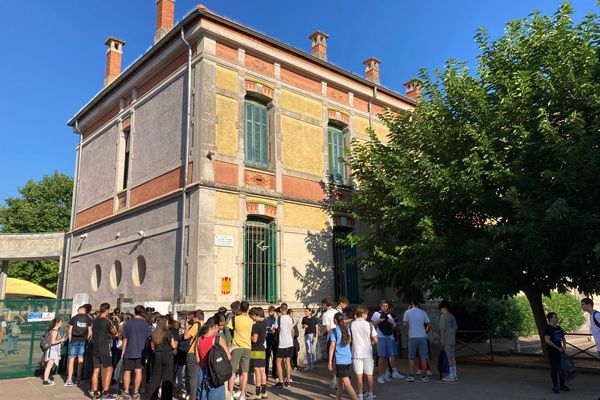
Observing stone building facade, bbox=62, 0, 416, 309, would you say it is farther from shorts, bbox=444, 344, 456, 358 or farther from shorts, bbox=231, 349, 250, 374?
shorts, bbox=444, 344, 456, 358

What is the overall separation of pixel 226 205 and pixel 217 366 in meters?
7.15

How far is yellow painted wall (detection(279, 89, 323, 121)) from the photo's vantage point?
15.4 meters

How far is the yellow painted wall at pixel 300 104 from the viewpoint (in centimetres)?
1541

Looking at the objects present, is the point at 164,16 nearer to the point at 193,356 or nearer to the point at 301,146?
the point at 301,146

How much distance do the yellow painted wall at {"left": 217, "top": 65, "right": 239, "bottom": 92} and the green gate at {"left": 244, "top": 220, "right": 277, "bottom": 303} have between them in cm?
414

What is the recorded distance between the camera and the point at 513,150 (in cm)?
1079

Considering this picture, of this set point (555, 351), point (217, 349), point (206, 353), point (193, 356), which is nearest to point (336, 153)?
point (555, 351)

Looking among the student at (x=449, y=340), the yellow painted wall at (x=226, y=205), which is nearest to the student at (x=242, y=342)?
the student at (x=449, y=340)

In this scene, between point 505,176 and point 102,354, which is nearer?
point 102,354

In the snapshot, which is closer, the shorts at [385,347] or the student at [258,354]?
the student at [258,354]

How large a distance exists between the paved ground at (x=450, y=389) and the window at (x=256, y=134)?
659cm

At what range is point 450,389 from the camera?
910 centimetres

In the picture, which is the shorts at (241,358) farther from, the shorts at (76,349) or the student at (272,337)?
the shorts at (76,349)

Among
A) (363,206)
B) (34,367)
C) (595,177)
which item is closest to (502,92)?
(595,177)
